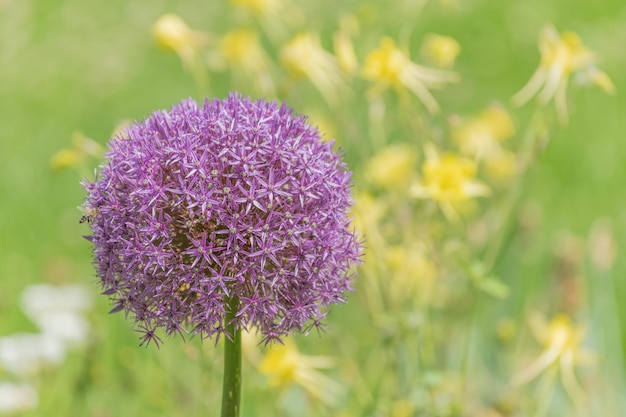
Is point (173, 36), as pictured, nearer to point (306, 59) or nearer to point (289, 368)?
point (306, 59)

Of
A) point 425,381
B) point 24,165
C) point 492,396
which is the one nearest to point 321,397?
point 425,381

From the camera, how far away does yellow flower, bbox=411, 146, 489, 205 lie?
2.65 metres

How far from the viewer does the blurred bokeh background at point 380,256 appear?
2.74 metres

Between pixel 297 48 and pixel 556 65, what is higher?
pixel 297 48

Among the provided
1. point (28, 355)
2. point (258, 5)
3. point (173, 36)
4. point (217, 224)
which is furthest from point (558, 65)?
point (28, 355)

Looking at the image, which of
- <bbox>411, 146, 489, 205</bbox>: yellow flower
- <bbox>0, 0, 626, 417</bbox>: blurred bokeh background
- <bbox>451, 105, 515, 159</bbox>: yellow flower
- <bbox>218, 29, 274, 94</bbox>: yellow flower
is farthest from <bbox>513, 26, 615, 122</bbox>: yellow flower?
<bbox>218, 29, 274, 94</bbox>: yellow flower

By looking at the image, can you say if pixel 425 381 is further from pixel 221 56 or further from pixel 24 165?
pixel 24 165

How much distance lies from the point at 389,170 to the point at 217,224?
161cm

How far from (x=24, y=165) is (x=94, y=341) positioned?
8.48 feet

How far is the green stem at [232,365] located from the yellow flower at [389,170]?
4.49 ft

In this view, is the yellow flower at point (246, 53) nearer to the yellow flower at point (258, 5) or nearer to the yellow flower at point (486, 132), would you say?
the yellow flower at point (258, 5)

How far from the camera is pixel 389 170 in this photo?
325 cm

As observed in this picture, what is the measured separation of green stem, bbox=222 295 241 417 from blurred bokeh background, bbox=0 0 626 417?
12.4 inches

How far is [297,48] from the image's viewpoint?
9.37ft
